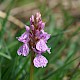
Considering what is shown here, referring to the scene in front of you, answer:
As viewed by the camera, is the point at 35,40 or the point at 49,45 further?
the point at 49,45

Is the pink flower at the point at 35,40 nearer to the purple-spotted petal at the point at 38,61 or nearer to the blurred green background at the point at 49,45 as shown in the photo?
the purple-spotted petal at the point at 38,61

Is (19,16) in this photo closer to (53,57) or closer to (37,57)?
(53,57)

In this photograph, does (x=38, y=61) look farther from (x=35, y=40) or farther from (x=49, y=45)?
(x=49, y=45)

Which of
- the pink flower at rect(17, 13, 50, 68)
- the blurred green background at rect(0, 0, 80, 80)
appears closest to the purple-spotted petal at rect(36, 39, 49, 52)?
the pink flower at rect(17, 13, 50, 68)

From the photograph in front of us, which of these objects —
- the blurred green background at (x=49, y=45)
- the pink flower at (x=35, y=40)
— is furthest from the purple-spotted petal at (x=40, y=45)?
the blurred green background at (x=49, y=45)

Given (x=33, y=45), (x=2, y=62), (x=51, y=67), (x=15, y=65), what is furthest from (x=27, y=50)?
(x=51, y=67)

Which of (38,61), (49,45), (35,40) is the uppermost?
(35,40)

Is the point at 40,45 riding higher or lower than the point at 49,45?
higher

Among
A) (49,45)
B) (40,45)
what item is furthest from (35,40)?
(49,45)
